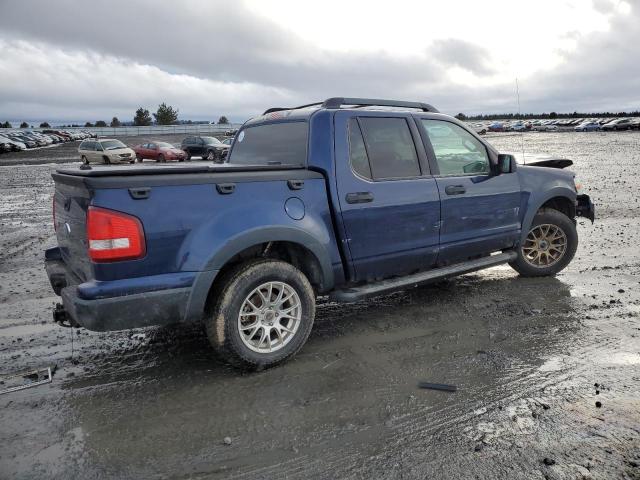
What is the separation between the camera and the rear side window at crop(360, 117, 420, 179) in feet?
14.3

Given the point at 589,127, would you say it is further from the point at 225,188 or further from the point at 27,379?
the point at 27,379

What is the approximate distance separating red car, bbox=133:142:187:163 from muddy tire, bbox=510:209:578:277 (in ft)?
84.4

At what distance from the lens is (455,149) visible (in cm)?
500

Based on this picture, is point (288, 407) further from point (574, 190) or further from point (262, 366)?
point (574, 190)

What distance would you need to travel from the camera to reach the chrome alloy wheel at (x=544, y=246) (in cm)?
585

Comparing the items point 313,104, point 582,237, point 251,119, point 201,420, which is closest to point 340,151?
point 313,104

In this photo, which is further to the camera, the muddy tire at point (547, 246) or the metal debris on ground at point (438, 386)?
the muddy tire at point (547, 246)

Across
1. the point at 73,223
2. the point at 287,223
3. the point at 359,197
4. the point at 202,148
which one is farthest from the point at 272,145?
the point at 202,148

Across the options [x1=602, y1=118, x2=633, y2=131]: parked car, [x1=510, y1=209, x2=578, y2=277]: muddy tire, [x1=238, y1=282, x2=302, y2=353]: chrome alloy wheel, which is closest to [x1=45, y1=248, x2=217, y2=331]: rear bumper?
[x1=238, y1=282, x2=302, y2=353]: chrome alloy wheel

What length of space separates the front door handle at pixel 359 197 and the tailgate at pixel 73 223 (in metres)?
1.95

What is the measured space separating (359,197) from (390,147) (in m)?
0.67

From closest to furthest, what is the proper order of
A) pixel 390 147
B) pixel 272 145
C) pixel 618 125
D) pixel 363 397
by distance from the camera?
1. pixel 363 397
2. pixel 390 147
3. pixel 272 145
4. pixel 618 125

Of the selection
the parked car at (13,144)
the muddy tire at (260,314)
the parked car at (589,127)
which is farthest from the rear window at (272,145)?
the parked car at (589,127)

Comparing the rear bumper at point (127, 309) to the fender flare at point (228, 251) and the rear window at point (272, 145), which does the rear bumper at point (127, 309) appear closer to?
the fender flare at point (228, 251)
